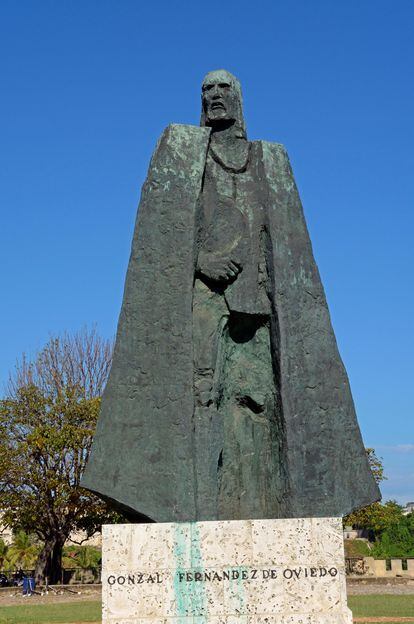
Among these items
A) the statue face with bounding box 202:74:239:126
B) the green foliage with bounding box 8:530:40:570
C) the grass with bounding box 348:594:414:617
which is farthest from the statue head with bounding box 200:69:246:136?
the green foliage with bounding box 8:530:40:570

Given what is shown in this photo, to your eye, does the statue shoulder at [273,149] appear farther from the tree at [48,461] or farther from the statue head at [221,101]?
the tree at [48,461]

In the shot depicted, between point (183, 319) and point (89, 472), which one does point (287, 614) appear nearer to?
point (89, 472)

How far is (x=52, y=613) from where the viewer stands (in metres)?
22.6

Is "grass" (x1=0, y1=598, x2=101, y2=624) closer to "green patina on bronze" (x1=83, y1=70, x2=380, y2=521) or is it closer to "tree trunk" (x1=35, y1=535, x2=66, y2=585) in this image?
"tree trunk" (x1=35, y1=535, x2=66, y2=585)

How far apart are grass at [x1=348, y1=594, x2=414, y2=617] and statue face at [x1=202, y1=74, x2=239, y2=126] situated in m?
14.8

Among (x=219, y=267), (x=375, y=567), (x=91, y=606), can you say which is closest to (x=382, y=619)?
(x=91, y=606)

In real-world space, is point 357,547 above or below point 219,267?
below

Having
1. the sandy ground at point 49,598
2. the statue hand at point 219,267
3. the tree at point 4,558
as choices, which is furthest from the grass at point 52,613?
the tree at point 4,558

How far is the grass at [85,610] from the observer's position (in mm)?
→ 19266

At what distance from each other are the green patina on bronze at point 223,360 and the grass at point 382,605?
46.1 ft

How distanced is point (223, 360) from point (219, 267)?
0.64m

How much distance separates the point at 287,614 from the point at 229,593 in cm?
36

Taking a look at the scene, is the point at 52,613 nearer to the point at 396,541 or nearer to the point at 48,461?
the point at 48,461

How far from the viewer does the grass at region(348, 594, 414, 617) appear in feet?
62.9
